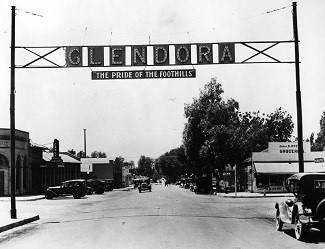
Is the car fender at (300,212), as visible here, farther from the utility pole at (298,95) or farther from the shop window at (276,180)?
the shop window at (276,180)

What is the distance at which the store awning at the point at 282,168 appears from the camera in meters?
50.3

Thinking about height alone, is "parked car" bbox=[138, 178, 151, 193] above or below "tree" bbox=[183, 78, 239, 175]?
below

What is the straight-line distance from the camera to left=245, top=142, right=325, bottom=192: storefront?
50625 mm

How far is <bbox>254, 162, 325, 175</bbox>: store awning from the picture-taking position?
1981 inches

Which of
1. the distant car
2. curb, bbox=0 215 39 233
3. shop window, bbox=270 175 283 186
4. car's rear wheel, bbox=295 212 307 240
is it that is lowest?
the distant car

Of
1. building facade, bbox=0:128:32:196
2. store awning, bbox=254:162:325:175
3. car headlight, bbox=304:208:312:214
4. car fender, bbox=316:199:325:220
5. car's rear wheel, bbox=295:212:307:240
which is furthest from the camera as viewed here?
store awning, bbox=254:162:325:175

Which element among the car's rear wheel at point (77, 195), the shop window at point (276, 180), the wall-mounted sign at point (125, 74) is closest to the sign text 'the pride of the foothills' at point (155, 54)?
the wall-mounted sign at point (125, 74)

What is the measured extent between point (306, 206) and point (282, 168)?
130 feet

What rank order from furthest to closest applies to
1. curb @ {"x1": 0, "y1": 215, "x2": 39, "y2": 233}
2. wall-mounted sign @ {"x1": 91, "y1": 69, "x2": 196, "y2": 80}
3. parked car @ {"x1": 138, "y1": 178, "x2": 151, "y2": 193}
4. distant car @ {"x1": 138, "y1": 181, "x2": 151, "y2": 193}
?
distant car @ {"x1": 138, "y1": 181, "x2": 151, "y2": 193} < parked car @ {"x1": 138, "y1": 178, "x2": 151, "y2": 193} < wall-mounted sign @ {"x1": 91, "y1": 69, "x2": 196, "y2": 80} < curb @ {"x1": 0, "y1": 215, "x2": 39, "y2": 233}

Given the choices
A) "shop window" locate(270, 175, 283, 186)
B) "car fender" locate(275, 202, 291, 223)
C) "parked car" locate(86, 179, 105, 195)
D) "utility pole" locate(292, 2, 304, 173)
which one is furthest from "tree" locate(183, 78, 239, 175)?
"car fender" locate(275, 202, 291, 223)

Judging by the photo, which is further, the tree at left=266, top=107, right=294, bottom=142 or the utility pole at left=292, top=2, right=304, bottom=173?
the tree at left=266, top=107, right=294, bottom=142

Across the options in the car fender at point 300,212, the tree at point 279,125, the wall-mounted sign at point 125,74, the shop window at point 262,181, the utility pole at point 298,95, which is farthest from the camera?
the tree at point 279,125

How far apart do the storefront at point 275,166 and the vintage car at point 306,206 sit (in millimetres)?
36647

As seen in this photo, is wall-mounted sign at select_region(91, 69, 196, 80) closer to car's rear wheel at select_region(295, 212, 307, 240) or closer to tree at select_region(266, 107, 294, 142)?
car's rear wheel at select_region(295, 212, 307, 240)
